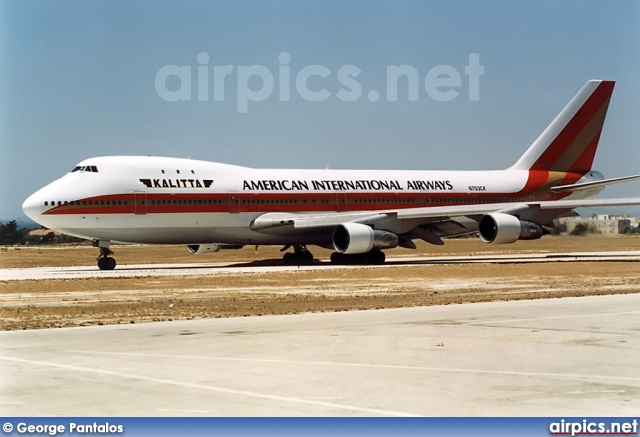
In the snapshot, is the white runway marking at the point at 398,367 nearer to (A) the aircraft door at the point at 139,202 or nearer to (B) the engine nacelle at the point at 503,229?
(A) the aircraft door at the point at 139,202

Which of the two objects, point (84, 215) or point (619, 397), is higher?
point (84, 215)

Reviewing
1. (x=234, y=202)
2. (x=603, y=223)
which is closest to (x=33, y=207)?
(x=234, y=202)

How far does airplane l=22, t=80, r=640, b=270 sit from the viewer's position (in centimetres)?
3869

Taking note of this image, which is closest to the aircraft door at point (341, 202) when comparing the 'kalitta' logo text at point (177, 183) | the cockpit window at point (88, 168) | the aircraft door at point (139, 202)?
the 'kalitta' logo text at point (177, 183)

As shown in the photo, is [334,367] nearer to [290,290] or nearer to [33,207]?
[290,290]

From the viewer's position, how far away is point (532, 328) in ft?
51.8

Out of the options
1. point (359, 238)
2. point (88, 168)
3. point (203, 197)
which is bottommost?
point (359, 238)

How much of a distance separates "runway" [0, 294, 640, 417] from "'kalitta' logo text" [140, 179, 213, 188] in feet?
73.2

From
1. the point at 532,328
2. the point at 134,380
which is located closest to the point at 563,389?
the point at 134,380

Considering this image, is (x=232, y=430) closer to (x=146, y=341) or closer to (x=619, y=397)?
(x=619, y=397)

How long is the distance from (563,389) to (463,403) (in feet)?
4.45

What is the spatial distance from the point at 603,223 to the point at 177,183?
33831 millimetres

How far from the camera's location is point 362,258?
43.2 meters

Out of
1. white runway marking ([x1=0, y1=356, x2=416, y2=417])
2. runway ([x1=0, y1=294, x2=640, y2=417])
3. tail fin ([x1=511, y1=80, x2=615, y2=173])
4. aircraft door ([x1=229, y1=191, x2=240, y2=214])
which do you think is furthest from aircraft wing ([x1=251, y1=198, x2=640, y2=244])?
white runway marking ([x1=0, y1=356, x2=416, y2=417])
